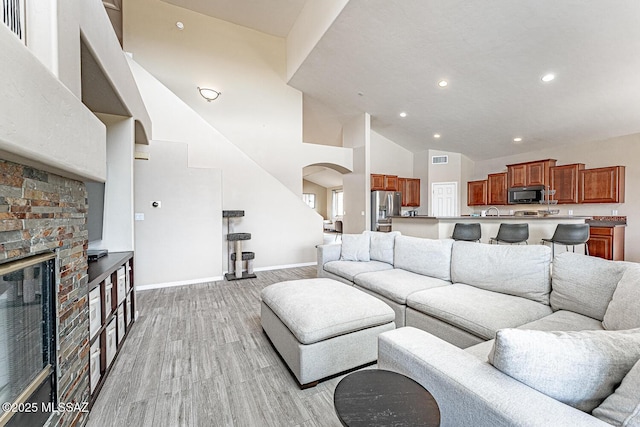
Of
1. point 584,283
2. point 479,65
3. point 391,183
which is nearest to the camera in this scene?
point 584,283

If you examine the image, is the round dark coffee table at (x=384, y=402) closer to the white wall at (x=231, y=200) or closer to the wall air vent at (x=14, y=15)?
the wall air vent at (x=14, y=15)

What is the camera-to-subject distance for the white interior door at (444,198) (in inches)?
319

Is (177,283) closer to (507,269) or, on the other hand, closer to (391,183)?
(507,269)

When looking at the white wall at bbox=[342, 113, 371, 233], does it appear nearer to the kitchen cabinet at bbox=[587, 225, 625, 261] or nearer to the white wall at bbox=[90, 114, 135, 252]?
the kitchen cabinet at bbox=[587, 225, 625, 261]

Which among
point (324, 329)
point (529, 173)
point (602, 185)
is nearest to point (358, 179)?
point (529, 173)

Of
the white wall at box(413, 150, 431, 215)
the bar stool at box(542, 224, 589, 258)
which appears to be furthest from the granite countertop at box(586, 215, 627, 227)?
the white wall at box(413, 150, 431, 215)

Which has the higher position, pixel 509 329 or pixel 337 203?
pixel 337 203

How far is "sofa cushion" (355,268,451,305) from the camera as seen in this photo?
249cm

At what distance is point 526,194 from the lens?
659 cm

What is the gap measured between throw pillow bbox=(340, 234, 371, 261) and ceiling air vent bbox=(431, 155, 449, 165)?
17.7 ft

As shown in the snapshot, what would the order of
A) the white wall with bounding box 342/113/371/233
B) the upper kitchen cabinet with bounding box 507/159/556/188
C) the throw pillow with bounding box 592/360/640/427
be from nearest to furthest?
1. the throw pillow with bounding box 592/360/640/427
2. the upper kitchen cabinet with bounding box 507/159/556/188
3. the white wall with bounding box 342/113/371/233

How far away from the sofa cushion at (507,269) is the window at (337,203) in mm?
10909

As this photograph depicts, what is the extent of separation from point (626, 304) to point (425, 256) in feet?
5.26

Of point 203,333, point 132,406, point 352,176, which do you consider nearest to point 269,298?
point 203,333
